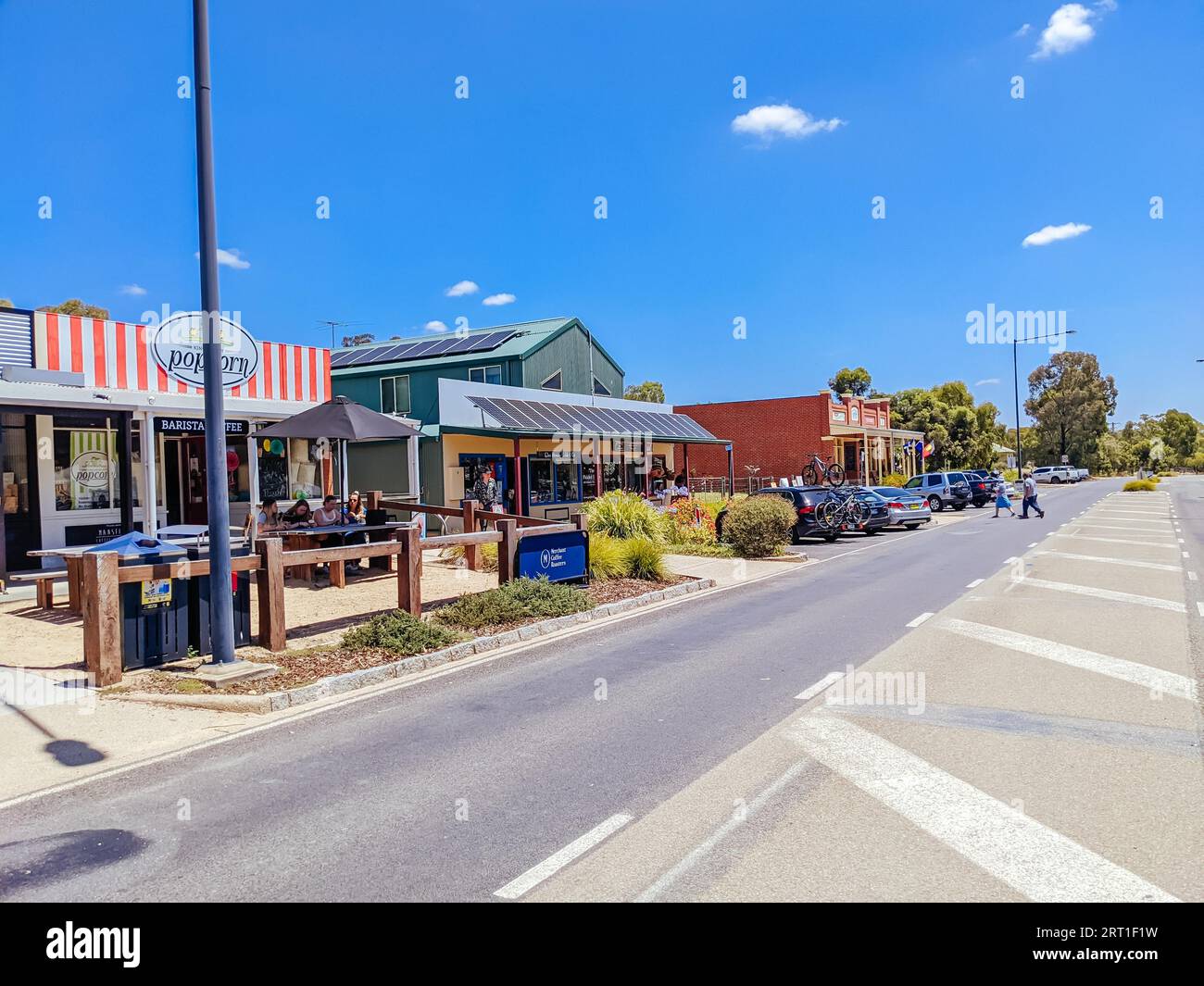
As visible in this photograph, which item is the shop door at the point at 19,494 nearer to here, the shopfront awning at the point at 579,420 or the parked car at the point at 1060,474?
the shopfront awning at the point at 579,420

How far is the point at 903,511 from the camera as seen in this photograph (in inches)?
1162

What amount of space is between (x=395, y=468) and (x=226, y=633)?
15822 mm

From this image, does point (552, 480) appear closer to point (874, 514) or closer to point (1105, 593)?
point (874, 514)

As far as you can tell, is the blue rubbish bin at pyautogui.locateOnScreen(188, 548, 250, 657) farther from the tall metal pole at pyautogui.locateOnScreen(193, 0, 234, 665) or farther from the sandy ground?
the sandy ground

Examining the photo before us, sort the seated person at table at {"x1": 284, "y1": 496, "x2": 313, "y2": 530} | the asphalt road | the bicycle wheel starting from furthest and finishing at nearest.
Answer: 1. the bicycle wheel
2. the seated person at table at {"x1": 284, "y1": 496, "x2": 313, "y2": 530}
3. the asphalt road

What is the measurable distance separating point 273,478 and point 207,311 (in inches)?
442

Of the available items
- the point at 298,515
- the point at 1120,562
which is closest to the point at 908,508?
the point at 1120,562

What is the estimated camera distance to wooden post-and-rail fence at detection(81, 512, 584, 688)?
7.95 metres

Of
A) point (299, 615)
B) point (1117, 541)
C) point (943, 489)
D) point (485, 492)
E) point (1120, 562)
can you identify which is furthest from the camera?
point (943, 489)

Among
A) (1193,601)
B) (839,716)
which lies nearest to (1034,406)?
(1193,601)

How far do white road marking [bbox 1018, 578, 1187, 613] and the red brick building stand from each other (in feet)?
91.8

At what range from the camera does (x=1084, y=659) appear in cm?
861

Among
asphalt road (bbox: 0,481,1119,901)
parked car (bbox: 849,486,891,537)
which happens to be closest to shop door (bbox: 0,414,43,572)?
asphalt road (bbox: 0,481,1119,901)

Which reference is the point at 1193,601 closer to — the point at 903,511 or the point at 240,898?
the point at 240,898
